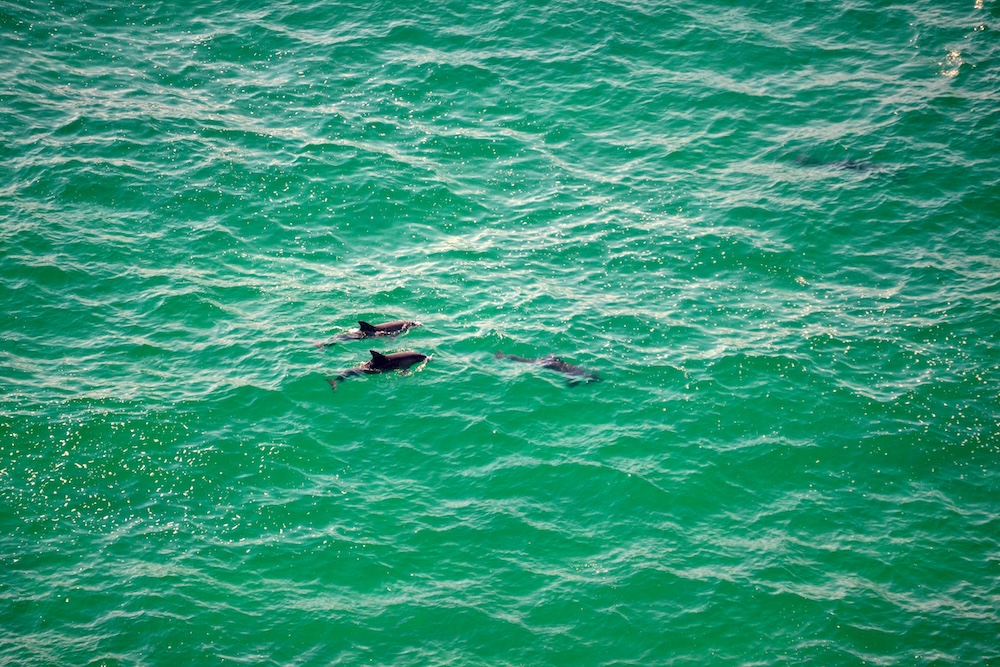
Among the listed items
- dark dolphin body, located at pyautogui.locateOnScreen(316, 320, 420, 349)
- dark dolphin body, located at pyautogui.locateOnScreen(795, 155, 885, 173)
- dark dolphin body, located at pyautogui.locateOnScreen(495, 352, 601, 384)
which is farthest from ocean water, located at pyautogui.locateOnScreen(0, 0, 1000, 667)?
dark dolphin body, located at pyautogui.locateOnScreen(316, 320, 420, 349)

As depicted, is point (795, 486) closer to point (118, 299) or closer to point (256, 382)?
point (256, 382)

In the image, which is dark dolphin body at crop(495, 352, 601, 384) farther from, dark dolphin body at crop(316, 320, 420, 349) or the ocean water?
dark dolphin body at crop(316, 320, 420, 349)

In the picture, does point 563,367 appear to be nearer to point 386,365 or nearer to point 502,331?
point 502,331

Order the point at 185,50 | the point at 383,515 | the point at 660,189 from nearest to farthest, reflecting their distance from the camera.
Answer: the point at 383,515
the point at 660,189
the point at 185,50

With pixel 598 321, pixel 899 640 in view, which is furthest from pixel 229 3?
pixel 899 640

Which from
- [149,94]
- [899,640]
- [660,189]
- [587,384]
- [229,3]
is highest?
[229,3]

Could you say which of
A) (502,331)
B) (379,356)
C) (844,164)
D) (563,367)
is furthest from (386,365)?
(844,164)
